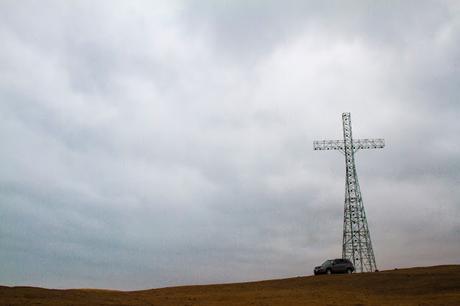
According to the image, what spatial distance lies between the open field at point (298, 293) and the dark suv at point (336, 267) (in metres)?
6.39

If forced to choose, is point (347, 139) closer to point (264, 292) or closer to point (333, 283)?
point (333, 283)

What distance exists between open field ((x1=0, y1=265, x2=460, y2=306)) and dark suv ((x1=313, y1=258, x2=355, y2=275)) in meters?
6.39

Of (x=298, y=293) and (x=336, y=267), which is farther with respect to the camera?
(x=336, y=267)

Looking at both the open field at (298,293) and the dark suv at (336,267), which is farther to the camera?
the dark suv at (336,267)

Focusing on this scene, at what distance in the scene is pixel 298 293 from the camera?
95.1 ft

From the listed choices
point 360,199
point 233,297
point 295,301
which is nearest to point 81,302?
point 233,297

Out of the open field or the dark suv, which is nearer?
the open field

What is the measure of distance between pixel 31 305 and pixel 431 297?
66.3 ft

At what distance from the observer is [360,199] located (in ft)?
158

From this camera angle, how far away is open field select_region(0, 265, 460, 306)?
80.6 ft

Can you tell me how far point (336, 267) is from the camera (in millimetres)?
42688

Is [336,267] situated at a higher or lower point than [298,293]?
higher

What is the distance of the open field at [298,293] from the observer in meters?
24.6

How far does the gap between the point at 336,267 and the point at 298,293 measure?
14.8 metres
